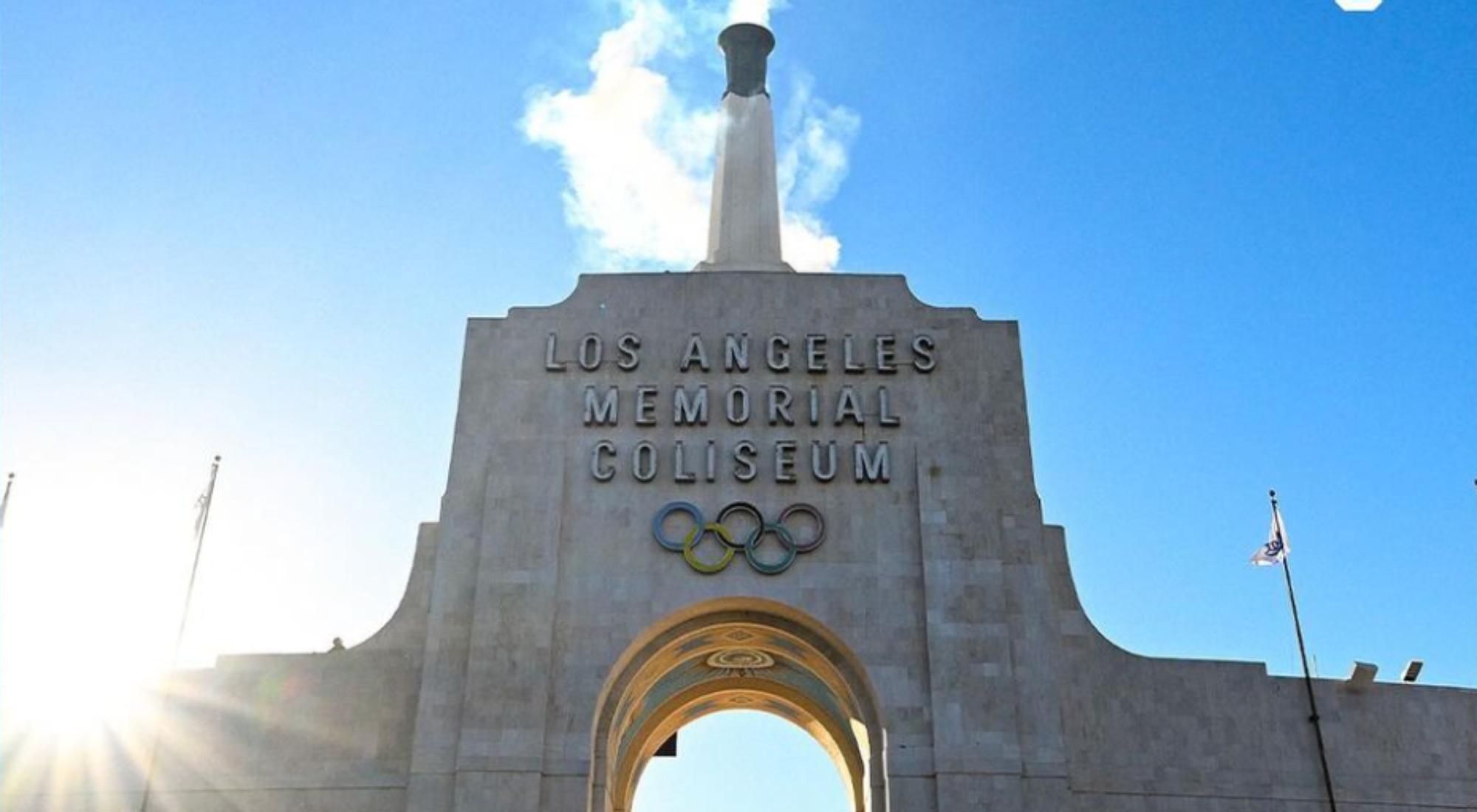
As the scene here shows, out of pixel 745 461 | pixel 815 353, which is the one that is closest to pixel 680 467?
pixel 745 461

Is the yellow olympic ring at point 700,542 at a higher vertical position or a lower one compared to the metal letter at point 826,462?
lower

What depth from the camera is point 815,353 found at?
1448 inches

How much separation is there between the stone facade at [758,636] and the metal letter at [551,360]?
0.07 meters

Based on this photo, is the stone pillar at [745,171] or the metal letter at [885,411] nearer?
the metal letter at [885,411]

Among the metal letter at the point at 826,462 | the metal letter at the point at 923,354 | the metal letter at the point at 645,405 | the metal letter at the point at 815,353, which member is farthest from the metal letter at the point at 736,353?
the metal letter at the point at 923,354

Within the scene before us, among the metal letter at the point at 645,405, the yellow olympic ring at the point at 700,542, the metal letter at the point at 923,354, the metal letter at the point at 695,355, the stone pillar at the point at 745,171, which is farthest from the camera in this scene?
the stone pillar at the point at 745,171

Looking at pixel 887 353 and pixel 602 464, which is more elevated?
pixel 887 353

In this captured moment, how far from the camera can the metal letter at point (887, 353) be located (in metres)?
36.7

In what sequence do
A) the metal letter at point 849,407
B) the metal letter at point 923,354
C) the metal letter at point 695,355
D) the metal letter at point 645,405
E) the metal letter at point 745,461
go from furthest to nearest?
the metal letter at point 923,354, the metal letter at point 695,355, the metal letter at point 849,407, the metal letter at point 645,405, the metal letter at point 745,461

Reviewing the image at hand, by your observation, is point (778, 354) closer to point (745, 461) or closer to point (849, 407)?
point (849, 407)

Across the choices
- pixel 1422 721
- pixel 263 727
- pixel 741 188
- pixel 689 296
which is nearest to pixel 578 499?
pixel 689 296

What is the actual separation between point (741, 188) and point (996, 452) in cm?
1336

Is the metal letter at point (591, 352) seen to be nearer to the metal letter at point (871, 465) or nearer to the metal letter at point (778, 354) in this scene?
the metal letter at point (778, 354)

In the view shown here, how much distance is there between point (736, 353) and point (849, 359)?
10.4 feet
